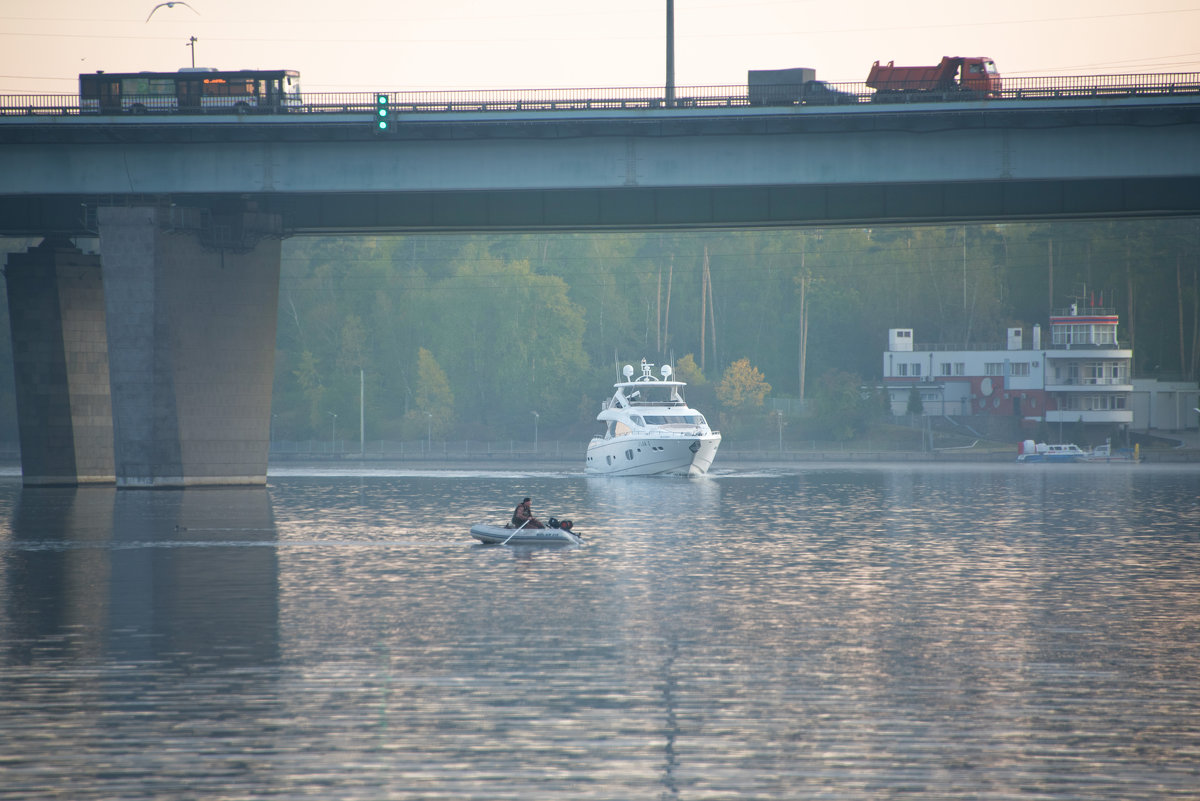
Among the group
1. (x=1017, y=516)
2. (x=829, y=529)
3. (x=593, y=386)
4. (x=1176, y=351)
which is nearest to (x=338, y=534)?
(x=829, y=529)

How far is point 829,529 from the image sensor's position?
1863 inches

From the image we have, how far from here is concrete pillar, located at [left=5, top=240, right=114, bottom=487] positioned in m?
66.6

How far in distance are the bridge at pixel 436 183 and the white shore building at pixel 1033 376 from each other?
74076 mm

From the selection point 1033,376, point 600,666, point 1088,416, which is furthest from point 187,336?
point 1088,416

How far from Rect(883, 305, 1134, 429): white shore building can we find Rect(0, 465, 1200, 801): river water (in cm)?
8402

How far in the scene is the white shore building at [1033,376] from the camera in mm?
124188

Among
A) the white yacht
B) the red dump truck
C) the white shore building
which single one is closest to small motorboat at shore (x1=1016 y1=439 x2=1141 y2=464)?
the white shore building

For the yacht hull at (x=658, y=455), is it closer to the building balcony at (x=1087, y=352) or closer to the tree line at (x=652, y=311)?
the tree line at (x=652, y=311)

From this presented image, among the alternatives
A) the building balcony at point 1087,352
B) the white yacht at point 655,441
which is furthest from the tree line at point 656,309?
the white yacht at point 655,441

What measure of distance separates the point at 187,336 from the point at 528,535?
91.7ft

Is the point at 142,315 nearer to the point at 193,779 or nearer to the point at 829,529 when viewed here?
the point at 829,529

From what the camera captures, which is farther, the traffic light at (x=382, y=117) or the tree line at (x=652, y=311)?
the tree line at (x=652, y=311)

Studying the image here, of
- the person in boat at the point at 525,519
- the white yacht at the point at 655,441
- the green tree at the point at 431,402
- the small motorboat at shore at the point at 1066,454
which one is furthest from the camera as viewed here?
the green tree at the point at 431,402

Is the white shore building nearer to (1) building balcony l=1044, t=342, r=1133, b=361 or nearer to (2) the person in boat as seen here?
(1) building balcony l=1044, t=342, r=1133, b=361
